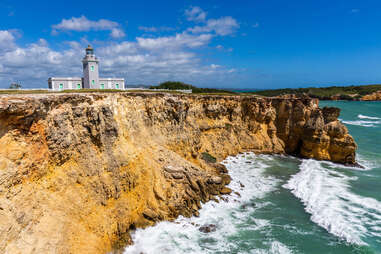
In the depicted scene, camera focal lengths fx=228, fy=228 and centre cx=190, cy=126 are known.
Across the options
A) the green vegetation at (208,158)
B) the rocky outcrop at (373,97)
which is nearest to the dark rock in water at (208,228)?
the green vegetation at (208,158)

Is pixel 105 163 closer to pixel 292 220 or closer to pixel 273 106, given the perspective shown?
pixel 292 220

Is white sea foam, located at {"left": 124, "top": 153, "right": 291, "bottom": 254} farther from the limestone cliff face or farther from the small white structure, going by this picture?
the small white structure

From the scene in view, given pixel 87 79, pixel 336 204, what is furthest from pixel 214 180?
pixel 87 79

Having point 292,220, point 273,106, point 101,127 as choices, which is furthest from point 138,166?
point 273,106

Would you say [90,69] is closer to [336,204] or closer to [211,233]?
[211,233]

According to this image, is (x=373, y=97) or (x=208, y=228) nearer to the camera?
(x=208, y=228)

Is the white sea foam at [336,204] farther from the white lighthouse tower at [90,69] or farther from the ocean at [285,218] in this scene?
the white lighthouse tower at [90,69]
